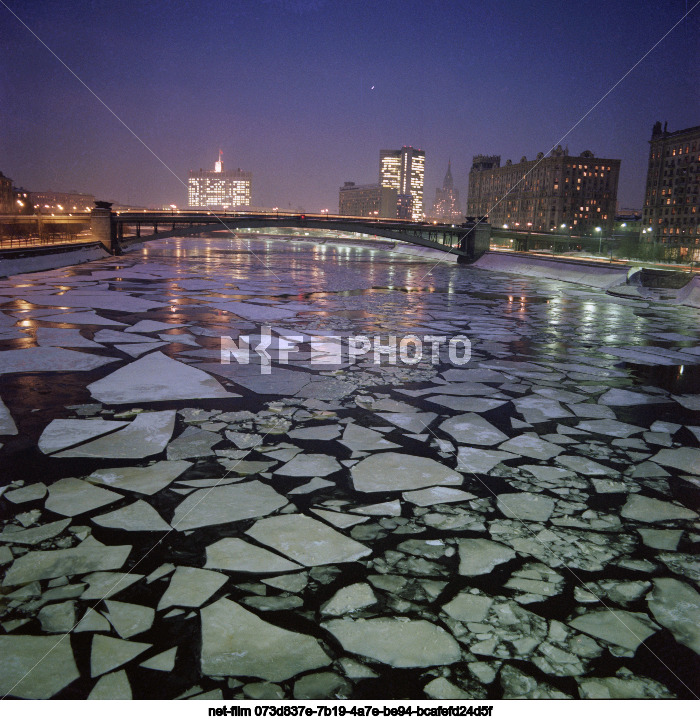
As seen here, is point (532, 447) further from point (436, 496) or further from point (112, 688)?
point (112, 688)

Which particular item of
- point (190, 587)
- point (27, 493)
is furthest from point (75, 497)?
point (190, 587)

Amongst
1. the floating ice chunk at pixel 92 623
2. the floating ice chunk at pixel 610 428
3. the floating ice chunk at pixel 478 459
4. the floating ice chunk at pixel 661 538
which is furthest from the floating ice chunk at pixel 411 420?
the floating ice chunk at pixel 92 623

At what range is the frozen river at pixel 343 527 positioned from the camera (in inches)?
96.0

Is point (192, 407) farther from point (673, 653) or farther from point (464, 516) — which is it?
point (673, 653)

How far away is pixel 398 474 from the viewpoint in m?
4.33

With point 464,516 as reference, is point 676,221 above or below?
above

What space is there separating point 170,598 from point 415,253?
51.9m

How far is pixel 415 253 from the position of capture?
53031 millimetres

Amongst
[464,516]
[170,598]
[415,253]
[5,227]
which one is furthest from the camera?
[5,227]

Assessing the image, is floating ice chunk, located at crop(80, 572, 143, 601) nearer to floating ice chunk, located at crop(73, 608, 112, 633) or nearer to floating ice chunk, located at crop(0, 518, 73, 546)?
floating ice chunk, located at crop(73, 608, 112, 633)

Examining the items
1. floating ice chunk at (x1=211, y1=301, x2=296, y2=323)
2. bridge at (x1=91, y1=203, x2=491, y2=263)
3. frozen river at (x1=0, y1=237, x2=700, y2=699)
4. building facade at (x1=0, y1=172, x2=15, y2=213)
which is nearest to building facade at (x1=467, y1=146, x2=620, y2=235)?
bridge at (x1=91, y1=203, x2=491, y2=263)

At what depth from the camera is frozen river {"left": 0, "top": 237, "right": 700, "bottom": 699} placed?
244 cm

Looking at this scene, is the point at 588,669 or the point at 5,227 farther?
the point at 5,227
